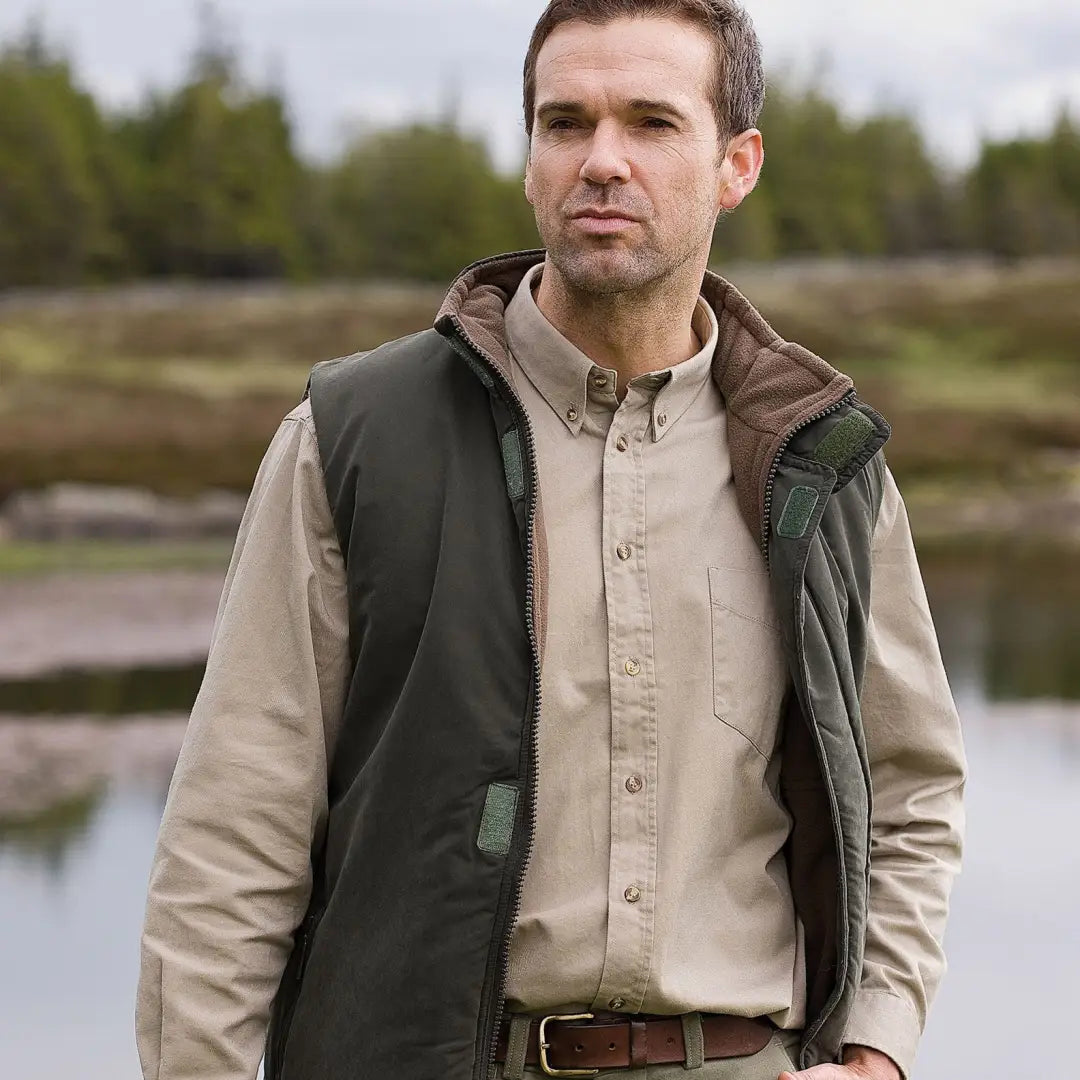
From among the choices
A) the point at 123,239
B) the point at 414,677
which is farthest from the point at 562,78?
the point at 123,239

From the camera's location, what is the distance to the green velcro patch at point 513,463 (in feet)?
8.22

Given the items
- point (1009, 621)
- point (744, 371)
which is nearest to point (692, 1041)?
point (744, 371)

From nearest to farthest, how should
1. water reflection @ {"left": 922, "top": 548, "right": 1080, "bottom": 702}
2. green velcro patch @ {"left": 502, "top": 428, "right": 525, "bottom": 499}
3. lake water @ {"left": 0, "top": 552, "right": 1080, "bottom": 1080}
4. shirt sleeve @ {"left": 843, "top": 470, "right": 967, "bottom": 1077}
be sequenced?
green velcro patch @ {"left": 502, "top": 428, "right": 525, "bottom": 499} < shirt sleeve @ {"left": 843, "top": 470, "right": 967, "bottom": 1077} < lake water @ {"left": 0, "top": 552, "right": 1080, "bottom": 1080} < water reflection @ {"left": 922, "top": 548, "right": 1080, "bottom": 702}

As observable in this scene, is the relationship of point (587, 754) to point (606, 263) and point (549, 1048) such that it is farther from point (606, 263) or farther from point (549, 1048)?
point (606, 263)

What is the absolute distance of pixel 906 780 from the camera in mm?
2889

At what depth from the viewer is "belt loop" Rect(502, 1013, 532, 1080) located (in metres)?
2.44

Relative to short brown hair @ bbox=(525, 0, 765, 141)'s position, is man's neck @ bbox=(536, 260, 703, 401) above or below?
below

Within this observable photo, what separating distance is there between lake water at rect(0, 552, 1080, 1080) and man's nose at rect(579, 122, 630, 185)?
4792mm

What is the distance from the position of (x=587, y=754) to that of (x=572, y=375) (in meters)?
0.57

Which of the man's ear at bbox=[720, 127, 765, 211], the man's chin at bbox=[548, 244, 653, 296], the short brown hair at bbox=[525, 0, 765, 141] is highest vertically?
the short brown hair at bbox=[525, 0, 765, 141]

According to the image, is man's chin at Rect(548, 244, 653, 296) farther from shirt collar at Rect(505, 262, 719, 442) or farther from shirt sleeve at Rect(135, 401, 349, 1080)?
shirt sleeve at Rect(135, 401, 349, 1080)

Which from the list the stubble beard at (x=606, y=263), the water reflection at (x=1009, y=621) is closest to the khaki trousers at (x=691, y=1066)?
the stubble beard at (x=606, y=263)

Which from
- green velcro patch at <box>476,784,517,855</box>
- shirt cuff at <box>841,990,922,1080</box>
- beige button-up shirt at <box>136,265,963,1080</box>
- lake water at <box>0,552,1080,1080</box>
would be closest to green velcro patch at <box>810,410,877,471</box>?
beige button-up shirt at <box>136,265,963,1080</box>

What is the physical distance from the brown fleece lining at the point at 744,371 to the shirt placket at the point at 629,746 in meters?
0.11
